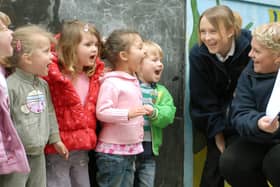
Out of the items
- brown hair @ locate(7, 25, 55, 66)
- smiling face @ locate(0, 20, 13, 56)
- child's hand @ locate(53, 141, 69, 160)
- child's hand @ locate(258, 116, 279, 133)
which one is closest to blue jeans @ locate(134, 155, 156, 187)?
child's hand @ locate(53, 141, 69, 160)

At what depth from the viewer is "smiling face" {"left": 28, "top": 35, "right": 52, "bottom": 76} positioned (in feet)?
7.62

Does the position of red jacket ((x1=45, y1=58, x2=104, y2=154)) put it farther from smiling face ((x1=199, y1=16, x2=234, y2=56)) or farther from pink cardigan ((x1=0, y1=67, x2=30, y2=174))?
smiling face ((x1=199, y1=16, x2=234, y2=56))

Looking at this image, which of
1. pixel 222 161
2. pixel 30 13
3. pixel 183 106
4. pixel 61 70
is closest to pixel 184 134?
pixel 183 106

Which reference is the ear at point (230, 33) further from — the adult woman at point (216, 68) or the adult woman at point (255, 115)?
the adult woman at point (255, 115)

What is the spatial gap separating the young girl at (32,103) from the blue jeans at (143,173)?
559 mm

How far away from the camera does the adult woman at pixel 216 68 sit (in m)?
2.90

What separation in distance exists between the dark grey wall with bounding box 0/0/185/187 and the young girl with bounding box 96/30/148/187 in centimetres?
22

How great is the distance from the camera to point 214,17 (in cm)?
287

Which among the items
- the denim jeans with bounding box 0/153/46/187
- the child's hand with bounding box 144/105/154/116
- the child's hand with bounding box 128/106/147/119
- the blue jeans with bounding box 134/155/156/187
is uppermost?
the child's hand with bounding box 128/106/147/119

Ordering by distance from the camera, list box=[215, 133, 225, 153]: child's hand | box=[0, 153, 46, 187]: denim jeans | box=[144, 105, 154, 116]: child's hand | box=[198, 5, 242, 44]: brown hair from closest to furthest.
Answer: box=[0, 153, 46, 187]: denim jeans < box=[144, 105, 154, 116]: child's hand < box=[198, 5, 242, 44]: brown hair < box=[215, 133, 225, 153]: child's hand

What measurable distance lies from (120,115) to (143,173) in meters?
0.47

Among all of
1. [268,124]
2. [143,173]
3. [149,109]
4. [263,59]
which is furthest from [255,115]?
[143,173]

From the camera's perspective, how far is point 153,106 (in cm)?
280

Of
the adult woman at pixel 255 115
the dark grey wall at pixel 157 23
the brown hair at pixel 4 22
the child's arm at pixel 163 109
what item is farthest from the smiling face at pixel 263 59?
the brown hair at pixel 4 22
